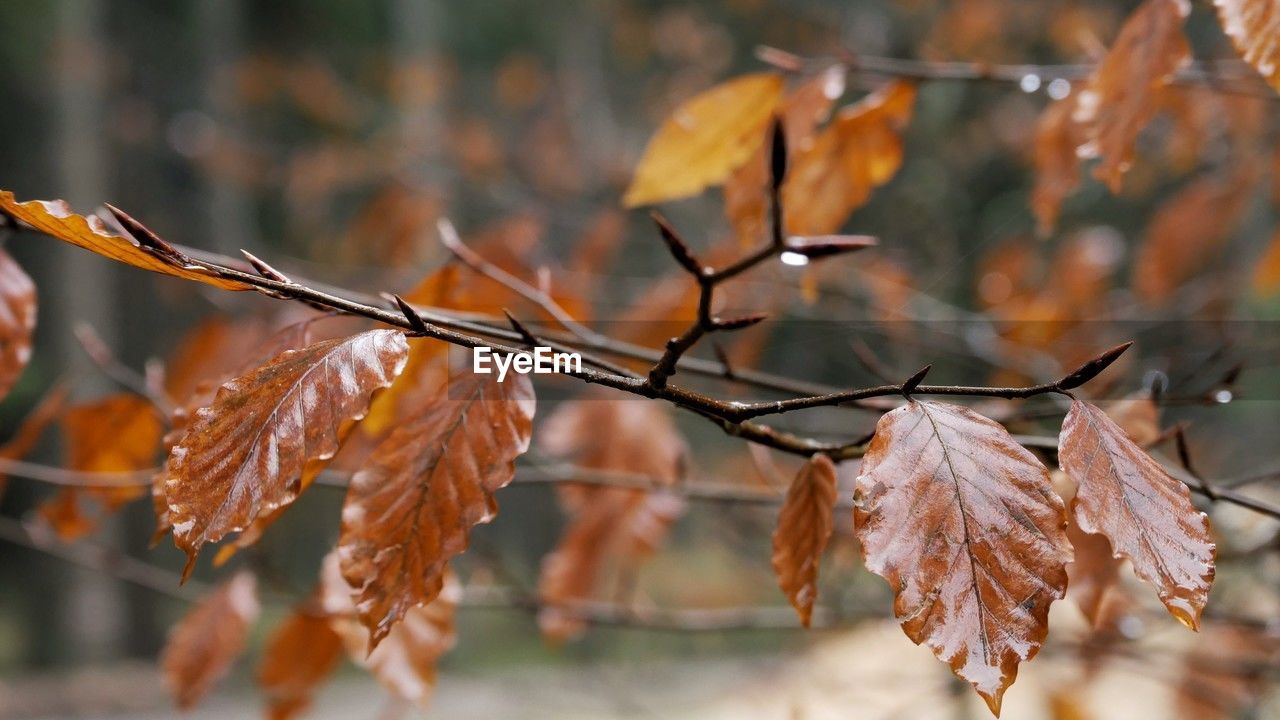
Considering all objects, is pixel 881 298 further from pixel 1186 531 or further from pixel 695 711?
pixel 695 711

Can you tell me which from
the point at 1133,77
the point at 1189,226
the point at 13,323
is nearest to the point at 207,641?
the point at 13,323

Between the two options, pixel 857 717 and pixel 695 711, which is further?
pixel 695 711

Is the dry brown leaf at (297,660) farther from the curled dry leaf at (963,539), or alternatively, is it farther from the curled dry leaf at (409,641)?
the curled dry leaf at (963,539)

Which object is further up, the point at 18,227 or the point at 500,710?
the point at 18,227

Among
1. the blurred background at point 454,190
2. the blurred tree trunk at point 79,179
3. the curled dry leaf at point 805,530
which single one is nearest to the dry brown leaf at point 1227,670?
the curled dry leaf at point 805,530

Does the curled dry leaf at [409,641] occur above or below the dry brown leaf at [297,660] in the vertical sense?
above

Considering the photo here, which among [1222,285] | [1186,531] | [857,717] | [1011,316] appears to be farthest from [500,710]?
[1186,531]

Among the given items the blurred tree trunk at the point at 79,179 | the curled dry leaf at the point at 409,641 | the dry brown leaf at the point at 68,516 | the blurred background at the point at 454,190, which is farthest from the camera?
the blurred tree trunk at the point at 79,179

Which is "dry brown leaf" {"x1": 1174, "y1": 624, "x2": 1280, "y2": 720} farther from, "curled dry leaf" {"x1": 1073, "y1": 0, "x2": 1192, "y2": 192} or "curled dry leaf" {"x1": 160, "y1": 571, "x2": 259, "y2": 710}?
"curled dry leaf" {"x1": 160, "y1": 571, "x2": 259, "y2": 710}
